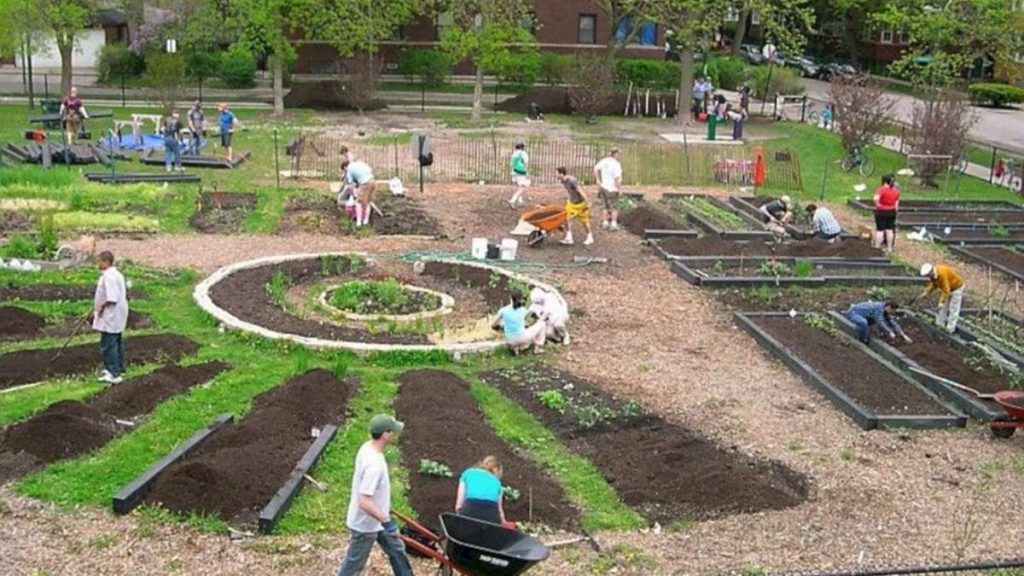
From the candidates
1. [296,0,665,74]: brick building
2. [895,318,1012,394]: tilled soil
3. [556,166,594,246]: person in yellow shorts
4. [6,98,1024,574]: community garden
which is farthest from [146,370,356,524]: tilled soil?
[296,0,665,74]: brick building

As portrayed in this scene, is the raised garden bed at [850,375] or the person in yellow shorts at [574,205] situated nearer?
the raised garden bed at [850,375]

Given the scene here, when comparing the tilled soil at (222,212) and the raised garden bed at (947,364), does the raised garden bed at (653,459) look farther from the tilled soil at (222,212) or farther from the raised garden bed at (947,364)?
the tilled soil at (222,212)

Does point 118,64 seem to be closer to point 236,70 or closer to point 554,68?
point 236,70

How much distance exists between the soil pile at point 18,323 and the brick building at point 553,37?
38.7 m

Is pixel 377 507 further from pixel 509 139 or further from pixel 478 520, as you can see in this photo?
pixel 509 139

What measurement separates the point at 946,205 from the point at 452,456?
69.7ft

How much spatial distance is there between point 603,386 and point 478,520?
Answer: 21.7 feet

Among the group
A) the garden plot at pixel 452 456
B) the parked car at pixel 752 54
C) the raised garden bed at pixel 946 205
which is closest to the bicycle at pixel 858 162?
the raised garden bed at pixel 946 205

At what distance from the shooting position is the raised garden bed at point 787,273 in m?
21.1

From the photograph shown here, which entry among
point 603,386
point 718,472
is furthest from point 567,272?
point 718,472

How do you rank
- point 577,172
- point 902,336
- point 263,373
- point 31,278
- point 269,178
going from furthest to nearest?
point 577,172, point 269,178, point 31,278, point 902,336, point 263,373

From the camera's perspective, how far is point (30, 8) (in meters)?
38.5

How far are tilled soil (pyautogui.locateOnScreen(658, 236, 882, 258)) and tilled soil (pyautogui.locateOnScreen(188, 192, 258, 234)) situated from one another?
8.72 m

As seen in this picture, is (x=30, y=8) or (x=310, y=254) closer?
(x=310, y=254)
